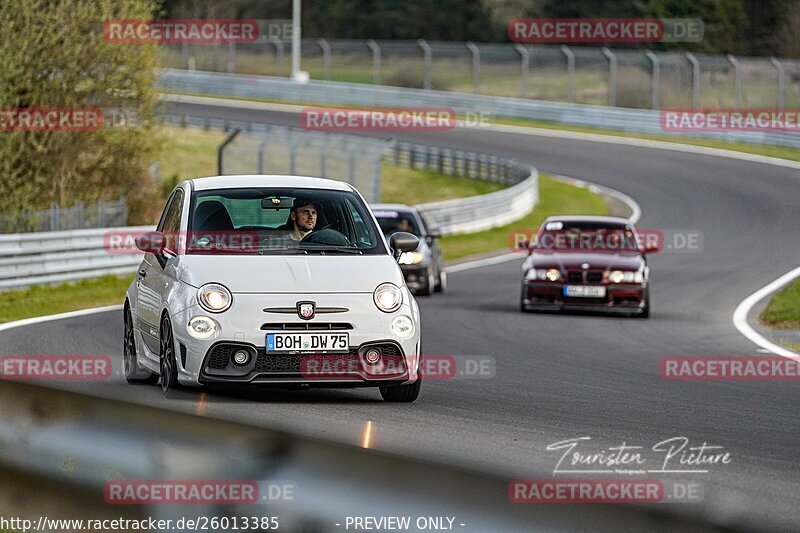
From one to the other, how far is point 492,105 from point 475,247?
29466 millimetres

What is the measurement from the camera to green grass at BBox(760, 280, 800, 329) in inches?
774

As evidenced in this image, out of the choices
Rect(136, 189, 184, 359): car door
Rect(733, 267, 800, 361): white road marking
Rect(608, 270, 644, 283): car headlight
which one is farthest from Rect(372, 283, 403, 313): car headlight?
Rect(608, 270, 644, 283): car headlight

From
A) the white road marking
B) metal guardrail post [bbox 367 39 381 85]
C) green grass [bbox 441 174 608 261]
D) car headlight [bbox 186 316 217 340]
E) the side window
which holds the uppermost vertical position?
metal guardrail post [bbox 367 39 381 85]

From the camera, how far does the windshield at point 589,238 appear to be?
20578 millimetres

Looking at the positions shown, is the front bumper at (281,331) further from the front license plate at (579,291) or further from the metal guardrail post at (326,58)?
the metal guardrail post at (326,58)

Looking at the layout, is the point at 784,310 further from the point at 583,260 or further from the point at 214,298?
the point at 214,298

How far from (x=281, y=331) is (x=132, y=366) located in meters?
2.29

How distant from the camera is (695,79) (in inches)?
2153

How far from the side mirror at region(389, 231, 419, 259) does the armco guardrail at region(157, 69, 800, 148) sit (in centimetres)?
4344

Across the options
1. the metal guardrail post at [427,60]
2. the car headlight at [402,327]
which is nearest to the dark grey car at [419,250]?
the car headlight at [402,327]
